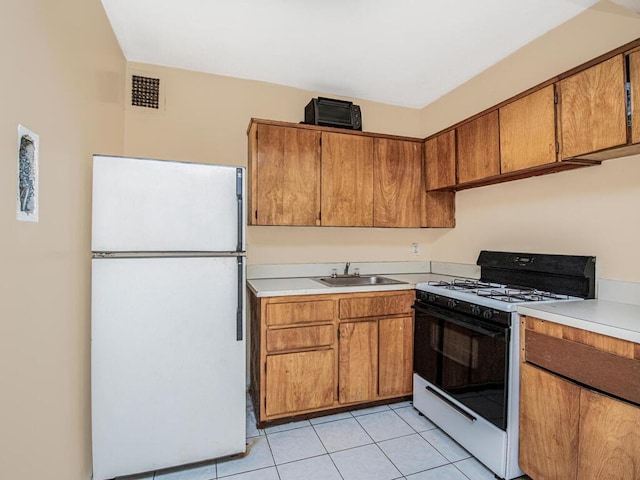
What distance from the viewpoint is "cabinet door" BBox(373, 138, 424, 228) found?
282 centimetres

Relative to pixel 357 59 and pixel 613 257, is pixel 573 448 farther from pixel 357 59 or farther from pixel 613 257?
pixel 357 59

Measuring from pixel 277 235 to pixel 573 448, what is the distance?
223cm

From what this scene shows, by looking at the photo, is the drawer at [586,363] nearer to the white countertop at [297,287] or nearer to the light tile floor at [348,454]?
the light tile floor at [348,454]

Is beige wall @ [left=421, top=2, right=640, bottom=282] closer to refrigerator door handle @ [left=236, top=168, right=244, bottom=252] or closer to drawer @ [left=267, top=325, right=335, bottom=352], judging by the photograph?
drawer @ [left=267, top=325, right=335, bottom=352]

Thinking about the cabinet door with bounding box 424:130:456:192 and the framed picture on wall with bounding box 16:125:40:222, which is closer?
the framed picture on wall with bounding box 16:125:40:222

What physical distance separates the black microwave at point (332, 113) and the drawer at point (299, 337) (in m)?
1.60

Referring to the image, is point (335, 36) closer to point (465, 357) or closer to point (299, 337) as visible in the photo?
point (299, 337)

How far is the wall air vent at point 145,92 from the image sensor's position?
A: 2.51m

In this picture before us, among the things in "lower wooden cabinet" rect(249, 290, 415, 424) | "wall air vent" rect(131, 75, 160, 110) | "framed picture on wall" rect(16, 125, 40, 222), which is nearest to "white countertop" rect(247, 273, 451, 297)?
"lower wooden cabinet" rect(249, 290, 415, 424)

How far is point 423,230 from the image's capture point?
3.34m

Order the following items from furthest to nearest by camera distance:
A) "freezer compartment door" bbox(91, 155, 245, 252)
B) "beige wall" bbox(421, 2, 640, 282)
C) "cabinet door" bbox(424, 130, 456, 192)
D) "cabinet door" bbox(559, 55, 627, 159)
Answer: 1. "cabinet door" bbox(424, 130, 456, 192)
2. "beige wall" bbox(421, 2, 640, 282)
3. "freezer compartment door" bbox(91, 155, 245, 252)
4. "cabinet door" bbox(559, 55, 627, 159)

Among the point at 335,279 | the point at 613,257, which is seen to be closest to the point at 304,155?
the point at 335,279

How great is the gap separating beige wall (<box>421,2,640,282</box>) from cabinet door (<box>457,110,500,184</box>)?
30cm

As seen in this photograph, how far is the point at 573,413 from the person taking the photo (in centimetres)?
145
